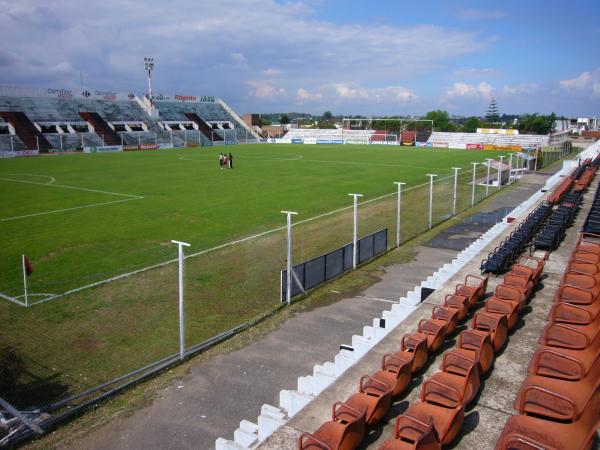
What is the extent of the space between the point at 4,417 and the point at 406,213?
1923cm

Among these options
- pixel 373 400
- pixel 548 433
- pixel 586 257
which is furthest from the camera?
pixel 586 257

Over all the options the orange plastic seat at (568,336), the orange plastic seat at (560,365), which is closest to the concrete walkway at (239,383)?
the orange plastic seat at (560,365)

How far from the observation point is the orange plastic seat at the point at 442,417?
5.26 metres

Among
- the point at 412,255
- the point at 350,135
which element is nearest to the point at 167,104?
the point at 350,135

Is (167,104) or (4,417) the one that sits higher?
(167,104)

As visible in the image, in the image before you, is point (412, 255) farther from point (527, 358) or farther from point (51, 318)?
point (51, 318)

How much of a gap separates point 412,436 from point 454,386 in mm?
1167

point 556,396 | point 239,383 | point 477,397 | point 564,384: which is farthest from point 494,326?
point 239,383

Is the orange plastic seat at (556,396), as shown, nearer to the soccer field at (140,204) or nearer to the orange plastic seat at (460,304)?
the orange plastic seat at (460,304)

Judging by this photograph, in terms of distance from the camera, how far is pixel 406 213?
23.7 m

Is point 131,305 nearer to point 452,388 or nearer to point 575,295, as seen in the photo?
point 452,388

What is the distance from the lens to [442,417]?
219 inches

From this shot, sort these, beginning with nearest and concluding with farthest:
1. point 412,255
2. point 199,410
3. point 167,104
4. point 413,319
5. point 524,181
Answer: point 199,410 → point 413,319 → point 412,255 → point 524,181 → point 167,104

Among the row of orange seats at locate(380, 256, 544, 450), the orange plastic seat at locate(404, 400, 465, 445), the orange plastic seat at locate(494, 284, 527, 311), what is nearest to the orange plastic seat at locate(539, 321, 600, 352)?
the row of orange seats at locate(380, 256, 544, 450)
